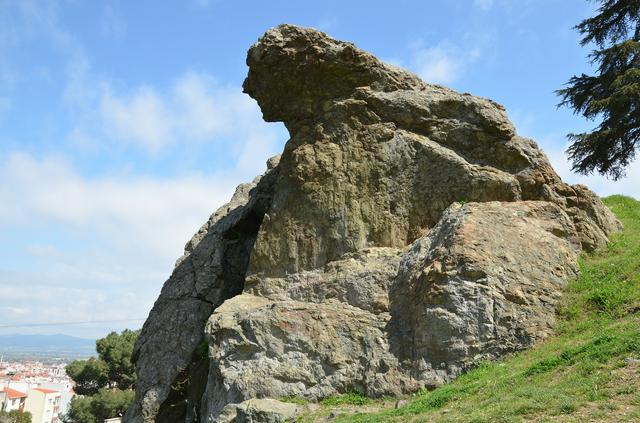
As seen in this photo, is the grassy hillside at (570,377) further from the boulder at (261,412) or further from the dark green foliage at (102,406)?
the dark green foliage at (102,406)

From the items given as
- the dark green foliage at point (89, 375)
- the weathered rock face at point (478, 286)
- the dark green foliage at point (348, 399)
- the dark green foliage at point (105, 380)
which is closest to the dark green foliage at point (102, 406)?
the dark green foliage at point (105, 380)

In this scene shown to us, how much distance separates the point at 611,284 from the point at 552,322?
6.56 ft

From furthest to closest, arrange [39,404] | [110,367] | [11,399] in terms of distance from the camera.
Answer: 1. [39,404]
2. [11,399]
3. [110,367]

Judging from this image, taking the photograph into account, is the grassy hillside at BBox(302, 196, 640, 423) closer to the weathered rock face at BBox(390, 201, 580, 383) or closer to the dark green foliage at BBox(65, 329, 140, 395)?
the weathered rock face at BBox(390, 201, 580, 383)

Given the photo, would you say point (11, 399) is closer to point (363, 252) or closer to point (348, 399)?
point (363, 252)

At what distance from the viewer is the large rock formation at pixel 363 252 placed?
14141 millimetres

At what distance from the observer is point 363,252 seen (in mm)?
17656

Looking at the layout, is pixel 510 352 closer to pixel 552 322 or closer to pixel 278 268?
pixel 552 322

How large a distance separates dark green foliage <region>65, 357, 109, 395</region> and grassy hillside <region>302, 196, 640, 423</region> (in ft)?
172

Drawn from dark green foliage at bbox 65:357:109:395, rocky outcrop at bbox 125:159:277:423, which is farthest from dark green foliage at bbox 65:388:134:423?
rocky outcrop at bbox 125:159:277:423

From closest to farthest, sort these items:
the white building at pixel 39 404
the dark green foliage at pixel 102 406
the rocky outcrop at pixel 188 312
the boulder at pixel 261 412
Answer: the boulder at pixel 261 412 → the rocky outcrop at pixel 188 312 → the dark green foliage at pixel 102 406 → the white building at pixel 39 404

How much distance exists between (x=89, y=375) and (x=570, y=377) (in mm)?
60633

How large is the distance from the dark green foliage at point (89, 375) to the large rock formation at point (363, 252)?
4217cm

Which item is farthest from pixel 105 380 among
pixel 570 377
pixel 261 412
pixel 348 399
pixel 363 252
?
pixel 570 377
